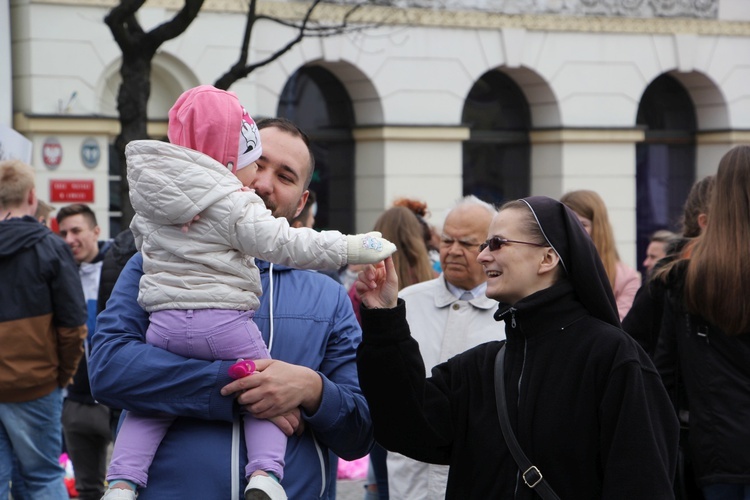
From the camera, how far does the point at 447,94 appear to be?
19500mm

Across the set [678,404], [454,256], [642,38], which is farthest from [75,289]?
[642,38]

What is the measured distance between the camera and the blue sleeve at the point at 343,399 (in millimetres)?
3377

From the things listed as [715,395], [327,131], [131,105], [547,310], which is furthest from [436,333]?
[327,131]

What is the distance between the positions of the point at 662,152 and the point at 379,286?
19911mm

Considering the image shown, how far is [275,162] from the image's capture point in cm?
366

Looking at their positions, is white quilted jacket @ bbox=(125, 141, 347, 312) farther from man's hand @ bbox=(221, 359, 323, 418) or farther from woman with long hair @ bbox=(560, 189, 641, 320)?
woman with long hair @ bbox=(560, 189, 641, 320)

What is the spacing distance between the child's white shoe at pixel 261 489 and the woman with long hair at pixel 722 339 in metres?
2.34

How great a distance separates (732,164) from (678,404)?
1.01 m

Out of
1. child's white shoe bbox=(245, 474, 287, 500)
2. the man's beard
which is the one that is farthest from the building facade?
child's white shoe bbox=(245, 474, 287, 500)

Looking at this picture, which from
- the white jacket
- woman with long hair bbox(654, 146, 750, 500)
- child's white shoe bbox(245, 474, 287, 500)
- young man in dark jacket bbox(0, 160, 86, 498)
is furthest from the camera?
young man in dark jacket bbox(0, 160, 86, 498)

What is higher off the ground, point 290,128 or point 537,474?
point 290,128

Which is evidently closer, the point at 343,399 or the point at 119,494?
the point at 119,494

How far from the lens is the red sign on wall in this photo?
1599 cm

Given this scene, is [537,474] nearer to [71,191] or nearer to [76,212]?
[76,212]
